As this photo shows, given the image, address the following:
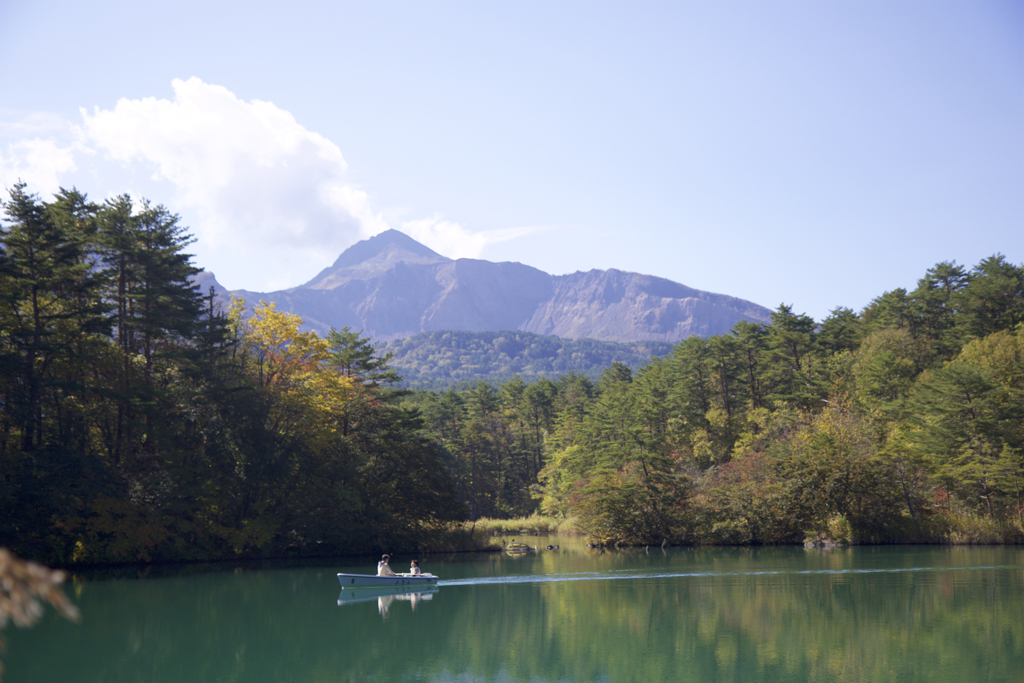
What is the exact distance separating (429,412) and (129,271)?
46.9 meters

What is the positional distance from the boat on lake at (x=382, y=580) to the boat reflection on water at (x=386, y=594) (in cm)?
14

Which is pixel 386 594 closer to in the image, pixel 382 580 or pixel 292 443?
pixel 382 580

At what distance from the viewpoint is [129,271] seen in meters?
36.0

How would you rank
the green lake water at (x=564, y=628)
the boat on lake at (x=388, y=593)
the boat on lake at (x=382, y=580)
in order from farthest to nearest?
the boat on lake at (x=382, y=580), the boat on lake at (x=388, y=593), the green lake water at (x=564, y=628)

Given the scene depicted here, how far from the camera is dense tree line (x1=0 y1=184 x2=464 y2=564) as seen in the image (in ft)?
103

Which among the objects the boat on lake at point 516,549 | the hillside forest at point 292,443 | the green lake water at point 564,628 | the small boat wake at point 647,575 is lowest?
the boat on lake at point 516,549

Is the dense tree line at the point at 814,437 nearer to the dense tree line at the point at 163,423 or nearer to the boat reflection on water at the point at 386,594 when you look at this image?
the dense tree line at the point at 163,423

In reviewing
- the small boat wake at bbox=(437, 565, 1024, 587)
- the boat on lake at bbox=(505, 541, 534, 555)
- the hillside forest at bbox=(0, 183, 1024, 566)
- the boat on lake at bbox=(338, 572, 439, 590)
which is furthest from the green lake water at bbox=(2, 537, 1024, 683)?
the boat on lake at bbox=(505, 541, 534, 555)

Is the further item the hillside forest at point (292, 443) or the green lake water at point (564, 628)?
the hillside forest at point (292, 443)

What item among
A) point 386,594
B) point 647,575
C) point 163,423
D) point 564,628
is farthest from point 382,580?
point 163,423

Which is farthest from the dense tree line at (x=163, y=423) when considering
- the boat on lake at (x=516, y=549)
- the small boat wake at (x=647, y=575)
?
the small boat wake at (x=647, y=575)

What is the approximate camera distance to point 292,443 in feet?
126

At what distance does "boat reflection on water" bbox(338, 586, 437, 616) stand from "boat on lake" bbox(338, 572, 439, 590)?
0.14m

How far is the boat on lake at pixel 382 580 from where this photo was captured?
86.7 ft
